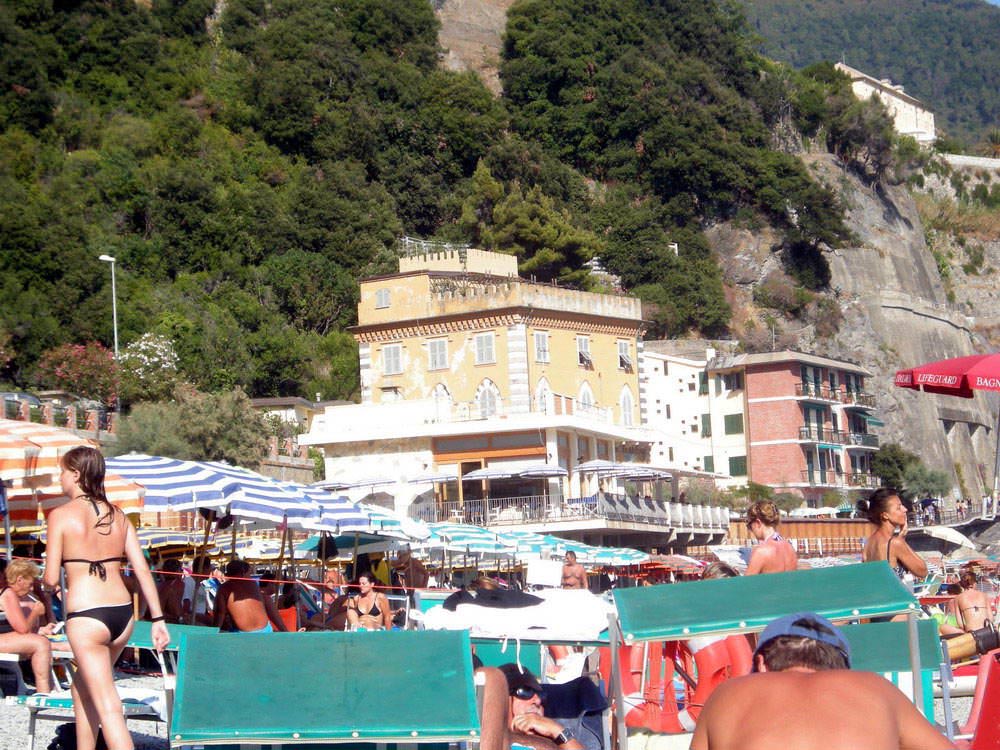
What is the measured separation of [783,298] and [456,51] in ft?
69.0

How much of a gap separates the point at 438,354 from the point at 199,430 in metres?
7.70

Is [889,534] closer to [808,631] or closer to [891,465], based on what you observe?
[808,631]

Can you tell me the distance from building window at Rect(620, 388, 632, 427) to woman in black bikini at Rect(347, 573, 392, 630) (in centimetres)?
3250

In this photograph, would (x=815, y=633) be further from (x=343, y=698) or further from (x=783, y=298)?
(x=783, y=298)

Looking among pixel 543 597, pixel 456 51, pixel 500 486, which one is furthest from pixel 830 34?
pixel 543 597

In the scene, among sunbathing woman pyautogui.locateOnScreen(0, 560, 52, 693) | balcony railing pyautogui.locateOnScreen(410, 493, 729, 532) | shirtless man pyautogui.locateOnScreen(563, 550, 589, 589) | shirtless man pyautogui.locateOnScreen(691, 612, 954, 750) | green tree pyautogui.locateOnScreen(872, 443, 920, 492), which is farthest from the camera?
green tree pyautogui.locateOnScreen(872, 443, 920, 492)

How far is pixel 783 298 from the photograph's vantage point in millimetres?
65375

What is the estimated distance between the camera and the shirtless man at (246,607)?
30.8 ft

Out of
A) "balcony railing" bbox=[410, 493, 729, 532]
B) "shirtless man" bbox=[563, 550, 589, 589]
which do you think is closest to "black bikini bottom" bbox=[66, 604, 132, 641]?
"shirtless man" bbox=[563, 550, 589, 589]

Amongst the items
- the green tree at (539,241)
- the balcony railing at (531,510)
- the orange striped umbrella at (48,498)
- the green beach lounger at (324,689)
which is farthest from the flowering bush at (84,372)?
the green beach lounger at (324,689)

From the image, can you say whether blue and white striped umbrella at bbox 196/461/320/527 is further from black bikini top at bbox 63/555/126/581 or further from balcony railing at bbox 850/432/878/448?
balcony railing at bbox 850/432/878/448

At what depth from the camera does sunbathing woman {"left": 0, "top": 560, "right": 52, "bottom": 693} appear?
8.50 metres

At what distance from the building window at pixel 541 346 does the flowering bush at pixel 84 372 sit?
456 inches

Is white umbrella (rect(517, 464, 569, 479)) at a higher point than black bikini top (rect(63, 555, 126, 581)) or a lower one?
higher
